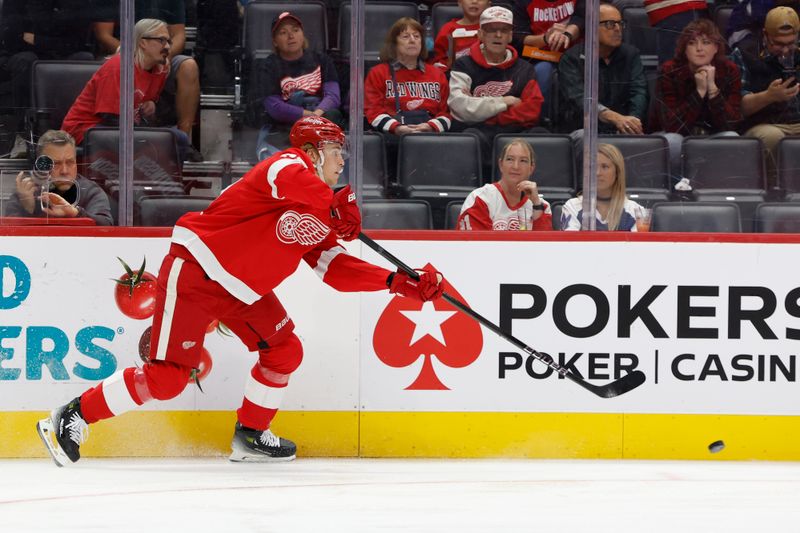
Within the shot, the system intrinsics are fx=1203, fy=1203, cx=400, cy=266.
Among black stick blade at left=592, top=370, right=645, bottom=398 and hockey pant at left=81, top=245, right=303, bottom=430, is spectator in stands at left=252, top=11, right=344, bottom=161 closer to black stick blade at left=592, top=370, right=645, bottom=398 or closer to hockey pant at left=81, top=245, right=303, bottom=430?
hockey pant at left=81, top=245, right=303, bottom=430

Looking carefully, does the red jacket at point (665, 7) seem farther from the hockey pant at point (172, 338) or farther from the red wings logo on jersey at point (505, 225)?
the hockey pant at point (172, 338)

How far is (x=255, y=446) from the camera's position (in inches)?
168

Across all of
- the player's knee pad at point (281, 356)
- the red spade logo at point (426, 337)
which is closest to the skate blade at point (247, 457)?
the player's knee pad at point (281, 356)

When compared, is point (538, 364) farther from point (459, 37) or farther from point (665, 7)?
point (665, 7)

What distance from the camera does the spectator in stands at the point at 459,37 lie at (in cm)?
454

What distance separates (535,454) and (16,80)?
2.32 meters

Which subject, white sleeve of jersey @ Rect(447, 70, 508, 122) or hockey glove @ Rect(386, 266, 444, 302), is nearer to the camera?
hockey glove @ Rect(386, 266, 444, 302)

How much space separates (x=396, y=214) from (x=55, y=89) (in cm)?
132

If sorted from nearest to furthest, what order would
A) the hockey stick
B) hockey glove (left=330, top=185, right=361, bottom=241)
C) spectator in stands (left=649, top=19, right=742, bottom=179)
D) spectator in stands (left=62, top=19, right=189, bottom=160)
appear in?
1. hockey glove (left=330, top=185, right=361, bottom=241)
2. the hockey stick
3. spectator in stands (left=62, top=19, right=189, bottom=160)
4. spectator in stands (left=649, top=19, right=742, bottom=179)

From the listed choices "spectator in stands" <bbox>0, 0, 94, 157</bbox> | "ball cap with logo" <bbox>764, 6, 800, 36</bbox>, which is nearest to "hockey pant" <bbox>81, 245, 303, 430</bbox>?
"spectator in stands" <bbox>0, 0, 94, 157</bbox>

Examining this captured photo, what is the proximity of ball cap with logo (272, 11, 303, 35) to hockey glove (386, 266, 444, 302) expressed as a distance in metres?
1.04

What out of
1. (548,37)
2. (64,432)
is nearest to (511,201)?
(548,37)

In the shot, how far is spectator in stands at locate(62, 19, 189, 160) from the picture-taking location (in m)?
4.39

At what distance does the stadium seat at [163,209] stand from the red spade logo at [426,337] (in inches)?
32.5
